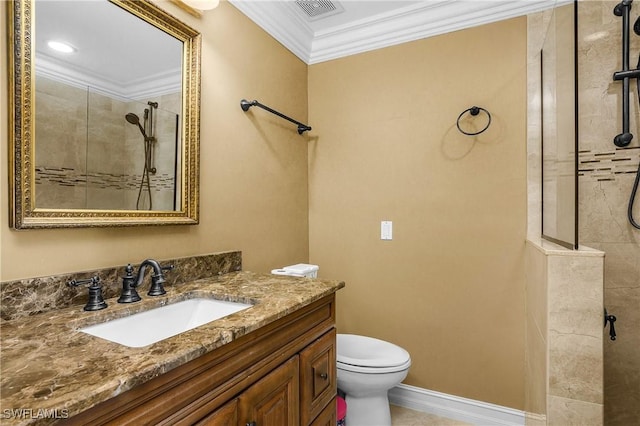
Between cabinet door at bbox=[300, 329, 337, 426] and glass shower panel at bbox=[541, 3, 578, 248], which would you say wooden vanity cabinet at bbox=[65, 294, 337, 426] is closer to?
cabinet door at bbox=[300, 329, 337, 426]

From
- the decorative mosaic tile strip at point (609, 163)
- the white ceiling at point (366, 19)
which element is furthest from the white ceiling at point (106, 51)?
the decorative mosaic tile strip at point (609, 163)

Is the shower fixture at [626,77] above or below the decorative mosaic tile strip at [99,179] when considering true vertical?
above

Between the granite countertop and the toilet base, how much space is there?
100cm

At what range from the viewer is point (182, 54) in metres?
1.53

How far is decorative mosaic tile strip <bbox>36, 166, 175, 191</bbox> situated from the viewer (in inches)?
42.1

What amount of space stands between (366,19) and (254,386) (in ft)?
7.47

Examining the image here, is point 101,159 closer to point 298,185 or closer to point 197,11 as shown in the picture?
point 197,11

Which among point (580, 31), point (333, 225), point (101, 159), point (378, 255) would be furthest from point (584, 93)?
point (101, 159)

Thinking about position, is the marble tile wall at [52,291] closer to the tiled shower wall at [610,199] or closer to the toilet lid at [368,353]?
the toilet lid at [368,353]

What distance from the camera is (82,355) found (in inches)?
28.8

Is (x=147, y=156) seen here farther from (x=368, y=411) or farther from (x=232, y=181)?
(x=368, y=411)

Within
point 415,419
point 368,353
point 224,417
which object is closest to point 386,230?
point 368,353

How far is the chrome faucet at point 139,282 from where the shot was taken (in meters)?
1.15

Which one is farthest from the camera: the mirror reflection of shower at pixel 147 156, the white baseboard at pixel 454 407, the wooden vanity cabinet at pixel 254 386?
the white baseboard at pixel 454 407
